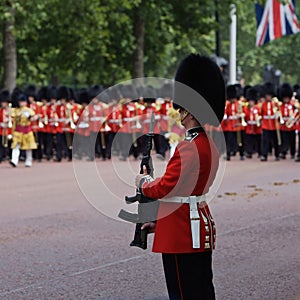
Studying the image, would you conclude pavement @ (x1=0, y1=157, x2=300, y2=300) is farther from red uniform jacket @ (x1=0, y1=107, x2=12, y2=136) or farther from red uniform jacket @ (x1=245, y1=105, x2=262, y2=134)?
red uniform jacket @ (x1=245, y1=105, x2=262, y2=134)

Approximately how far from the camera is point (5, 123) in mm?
22625

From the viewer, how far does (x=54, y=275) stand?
28.2 ft

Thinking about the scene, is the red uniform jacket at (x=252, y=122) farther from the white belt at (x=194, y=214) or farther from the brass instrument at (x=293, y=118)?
the white belt at (x=194, y=214)

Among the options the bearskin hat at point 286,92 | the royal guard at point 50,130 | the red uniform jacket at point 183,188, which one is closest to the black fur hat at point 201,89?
the red uniform jacket at point 183,188

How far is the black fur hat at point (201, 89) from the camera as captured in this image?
5.80 meters

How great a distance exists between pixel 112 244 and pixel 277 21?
20733mm

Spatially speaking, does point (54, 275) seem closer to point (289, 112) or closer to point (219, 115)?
point (219, 115)

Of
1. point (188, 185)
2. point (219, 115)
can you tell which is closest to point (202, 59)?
point (219, 115)

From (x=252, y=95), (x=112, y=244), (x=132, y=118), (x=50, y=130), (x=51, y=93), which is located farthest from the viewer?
(x=252, y=95)

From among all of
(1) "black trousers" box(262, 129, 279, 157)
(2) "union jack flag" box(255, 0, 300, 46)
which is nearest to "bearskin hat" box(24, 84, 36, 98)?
(1) "black trousers" box(262, 129, 279, 157)

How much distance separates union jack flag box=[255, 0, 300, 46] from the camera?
29906mm

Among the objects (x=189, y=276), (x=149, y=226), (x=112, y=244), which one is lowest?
(x=112, y=244)

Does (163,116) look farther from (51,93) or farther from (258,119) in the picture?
(51,93)

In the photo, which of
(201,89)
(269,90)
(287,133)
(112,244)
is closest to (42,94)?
(269,90)
